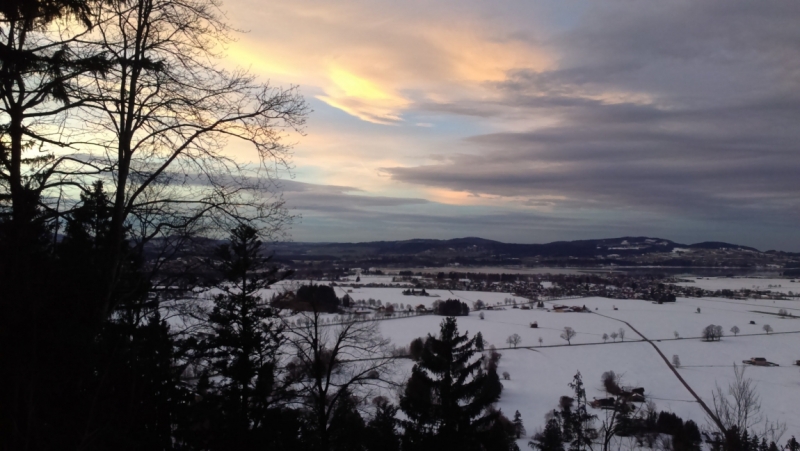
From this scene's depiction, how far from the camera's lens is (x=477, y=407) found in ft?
32.1

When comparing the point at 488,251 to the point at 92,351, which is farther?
the point at 488,251

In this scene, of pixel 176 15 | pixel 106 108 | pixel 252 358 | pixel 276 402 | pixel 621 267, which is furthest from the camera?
pixel 621 267

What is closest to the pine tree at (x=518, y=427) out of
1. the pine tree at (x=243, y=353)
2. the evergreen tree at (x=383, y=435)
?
the evergreen tree at (x=383, y=435)

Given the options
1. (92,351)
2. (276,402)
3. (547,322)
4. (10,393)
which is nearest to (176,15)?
(92,351)

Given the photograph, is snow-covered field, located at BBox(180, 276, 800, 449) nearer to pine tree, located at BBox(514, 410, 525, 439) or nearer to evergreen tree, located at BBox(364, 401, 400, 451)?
pine tree, located at BBox(514, 410, 525, 439)

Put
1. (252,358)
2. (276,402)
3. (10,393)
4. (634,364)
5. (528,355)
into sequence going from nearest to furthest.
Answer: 1. (10,393)
2. (276,402)
3. (252,358)
4. (634,364)
5. (528,355)

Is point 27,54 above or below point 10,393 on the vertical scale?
above

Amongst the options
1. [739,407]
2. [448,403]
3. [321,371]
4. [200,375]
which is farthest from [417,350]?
[739,407]

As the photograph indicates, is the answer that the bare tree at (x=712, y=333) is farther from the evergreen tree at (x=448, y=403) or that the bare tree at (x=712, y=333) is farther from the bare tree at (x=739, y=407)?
the evergreen tree at (x=448, y=403)

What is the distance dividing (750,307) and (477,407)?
177 feet

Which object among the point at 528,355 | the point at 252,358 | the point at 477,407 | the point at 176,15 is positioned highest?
the point at 176,15

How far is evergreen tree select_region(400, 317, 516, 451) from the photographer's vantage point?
962 centimetres

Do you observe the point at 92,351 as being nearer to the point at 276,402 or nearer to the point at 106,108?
the point at 106,108

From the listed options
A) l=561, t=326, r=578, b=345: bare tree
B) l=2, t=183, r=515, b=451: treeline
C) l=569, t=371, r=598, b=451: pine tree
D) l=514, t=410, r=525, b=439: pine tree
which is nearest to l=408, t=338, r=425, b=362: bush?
l=2, t=183, r=515, b=451: treeline
